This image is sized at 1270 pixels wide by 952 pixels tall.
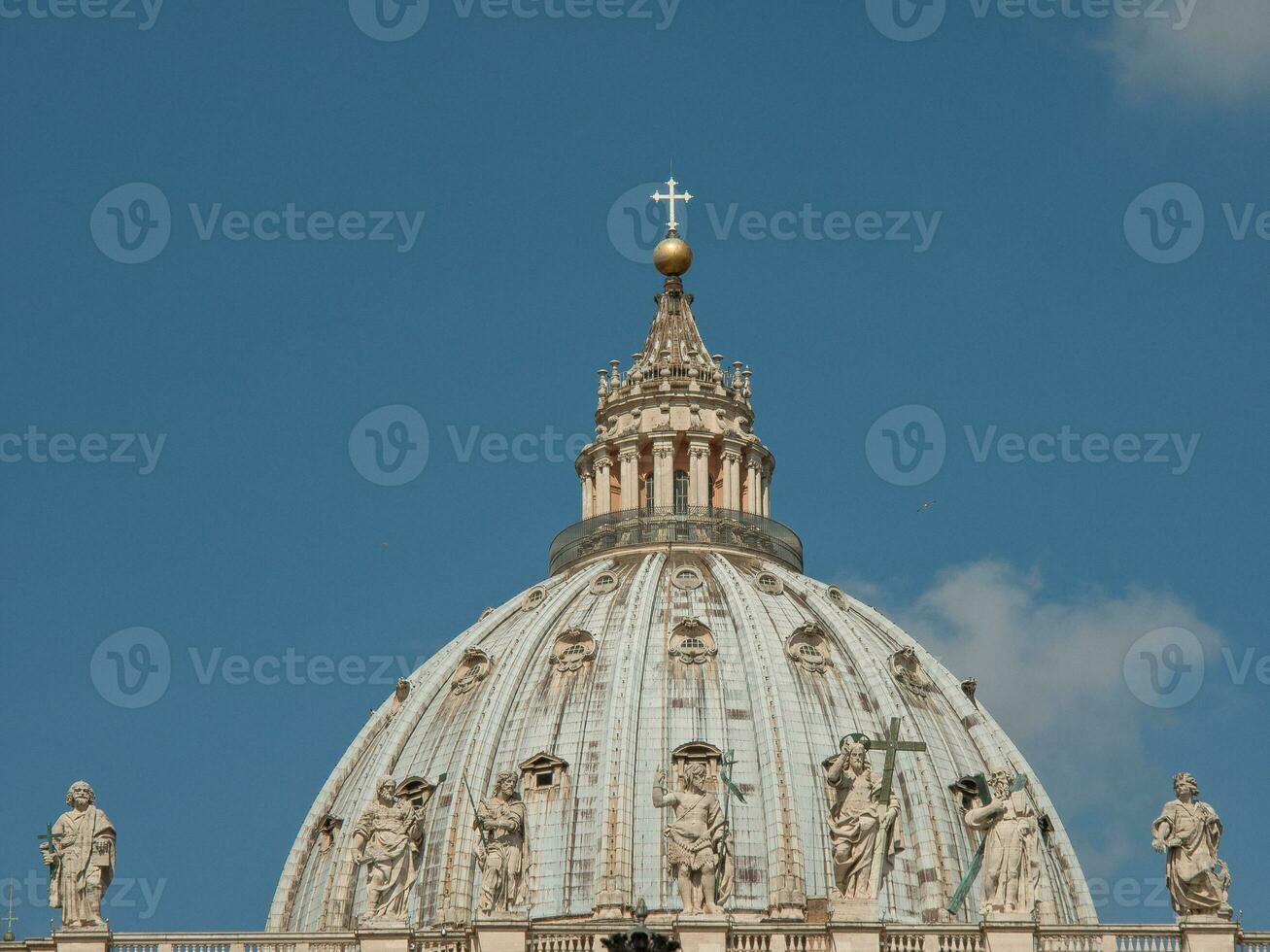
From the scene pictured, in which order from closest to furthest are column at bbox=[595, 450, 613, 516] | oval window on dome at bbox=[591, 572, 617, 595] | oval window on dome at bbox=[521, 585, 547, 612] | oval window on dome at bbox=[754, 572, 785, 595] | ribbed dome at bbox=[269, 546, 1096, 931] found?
ribbed dome at bbox=[269, 546, 1096, 931] < oval window on dome at bbox=[754, 572, 785, 595] < oval window on dome at bbox=[591, 572, 617, 595] < oval window on dome at bbox=[521, 585, 547, 612] < column at bbox=[595, 450, 613, 516]

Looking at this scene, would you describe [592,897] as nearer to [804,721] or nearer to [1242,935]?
[804,721]

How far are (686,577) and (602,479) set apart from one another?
21.1 ft

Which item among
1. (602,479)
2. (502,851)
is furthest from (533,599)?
(502,851)

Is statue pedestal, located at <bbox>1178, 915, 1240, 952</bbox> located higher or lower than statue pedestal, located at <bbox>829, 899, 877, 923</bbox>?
lower

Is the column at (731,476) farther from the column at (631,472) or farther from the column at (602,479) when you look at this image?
the column at (602,479)

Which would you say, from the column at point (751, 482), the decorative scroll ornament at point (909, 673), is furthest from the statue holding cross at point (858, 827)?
the column at point (751, 482)

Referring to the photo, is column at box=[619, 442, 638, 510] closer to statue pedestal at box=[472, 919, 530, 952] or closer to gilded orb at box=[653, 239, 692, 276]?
gilded orb at box=[653, 239, 692, 276]

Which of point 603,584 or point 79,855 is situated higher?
point 603,584

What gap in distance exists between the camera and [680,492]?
154000 millimetres

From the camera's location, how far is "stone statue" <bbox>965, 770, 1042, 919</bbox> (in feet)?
282

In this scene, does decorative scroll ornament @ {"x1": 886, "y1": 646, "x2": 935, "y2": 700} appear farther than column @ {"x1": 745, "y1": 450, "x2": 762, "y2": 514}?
No

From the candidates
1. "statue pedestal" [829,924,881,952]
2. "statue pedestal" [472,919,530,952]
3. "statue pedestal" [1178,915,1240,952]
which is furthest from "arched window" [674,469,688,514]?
"statue pedestal" [1178,915,1240,952]

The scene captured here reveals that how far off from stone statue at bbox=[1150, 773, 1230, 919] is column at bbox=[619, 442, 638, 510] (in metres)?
68.7

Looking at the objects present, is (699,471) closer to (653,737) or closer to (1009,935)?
(653,737)
